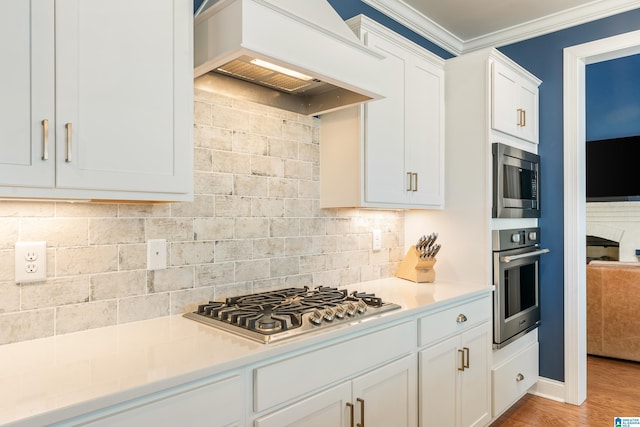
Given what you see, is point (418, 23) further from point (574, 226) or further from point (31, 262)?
point (31, 262)

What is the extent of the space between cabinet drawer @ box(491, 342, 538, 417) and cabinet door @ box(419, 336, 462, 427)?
1.77ft

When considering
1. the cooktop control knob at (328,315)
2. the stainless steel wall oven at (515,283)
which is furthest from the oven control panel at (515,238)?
the cooktop control knob at (328,315)

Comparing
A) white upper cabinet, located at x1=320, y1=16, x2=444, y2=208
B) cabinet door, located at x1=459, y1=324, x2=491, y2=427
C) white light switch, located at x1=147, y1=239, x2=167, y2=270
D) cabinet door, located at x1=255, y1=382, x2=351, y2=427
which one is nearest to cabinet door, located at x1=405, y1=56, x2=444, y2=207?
white upper cabinet, located at x1=320, y1=16, x2=444, y2=208

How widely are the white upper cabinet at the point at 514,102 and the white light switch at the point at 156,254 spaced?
205cm

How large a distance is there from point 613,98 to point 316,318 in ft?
16.3

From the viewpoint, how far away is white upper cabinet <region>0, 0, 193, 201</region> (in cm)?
114

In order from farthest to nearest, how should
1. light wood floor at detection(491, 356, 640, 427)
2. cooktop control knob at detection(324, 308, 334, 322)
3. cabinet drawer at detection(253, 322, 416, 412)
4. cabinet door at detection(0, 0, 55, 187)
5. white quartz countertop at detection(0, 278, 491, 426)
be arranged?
light wood floor at detection(491, 356, 640, 427) < cooktop control knob at detection(324, 308, 334, 322) < cabinet drawer at detection(253, 322, 416, 412) < cabinet door at detection(0, 0, 55, 187) < white quartz countertop at detection(0, 278, 491, 426)

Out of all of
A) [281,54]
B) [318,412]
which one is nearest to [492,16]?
[281,54]

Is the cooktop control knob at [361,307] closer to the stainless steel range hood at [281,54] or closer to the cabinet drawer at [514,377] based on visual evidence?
the stainless steel range hood at [281,54]

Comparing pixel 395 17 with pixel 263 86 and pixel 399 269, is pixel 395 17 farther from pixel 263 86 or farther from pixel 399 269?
pixel 399 269

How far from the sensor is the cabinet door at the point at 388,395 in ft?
5.50

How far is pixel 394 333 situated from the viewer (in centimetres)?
185

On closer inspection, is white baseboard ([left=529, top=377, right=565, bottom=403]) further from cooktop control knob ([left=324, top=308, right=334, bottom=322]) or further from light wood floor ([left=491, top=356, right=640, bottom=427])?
cooktop control knob ([left=324, top=308, right=334, bottom=322])

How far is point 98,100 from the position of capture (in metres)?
1.29
